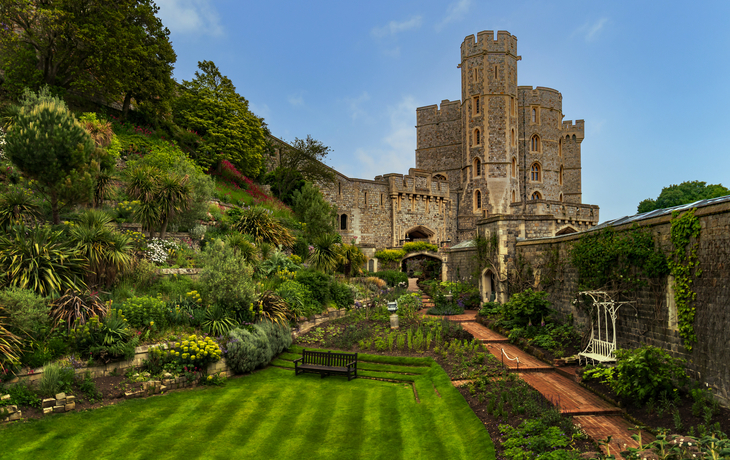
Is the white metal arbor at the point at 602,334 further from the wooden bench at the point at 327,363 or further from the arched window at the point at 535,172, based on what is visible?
the arched window at the point at 535,172

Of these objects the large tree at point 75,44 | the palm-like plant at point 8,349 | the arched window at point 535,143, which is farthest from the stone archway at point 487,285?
the arched window at point 535,143

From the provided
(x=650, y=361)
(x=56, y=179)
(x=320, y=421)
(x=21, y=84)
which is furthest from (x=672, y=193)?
(x=21, y=84)

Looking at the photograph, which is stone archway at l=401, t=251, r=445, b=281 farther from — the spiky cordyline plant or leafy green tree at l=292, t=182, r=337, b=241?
the spiky cordyline plant

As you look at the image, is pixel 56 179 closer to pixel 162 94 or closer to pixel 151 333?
pixel 151 333

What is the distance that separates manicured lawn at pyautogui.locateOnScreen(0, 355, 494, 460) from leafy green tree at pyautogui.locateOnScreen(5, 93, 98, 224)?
6.49 metres

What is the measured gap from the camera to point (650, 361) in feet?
20.6

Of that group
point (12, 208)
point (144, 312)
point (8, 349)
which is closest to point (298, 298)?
point (144, 312)

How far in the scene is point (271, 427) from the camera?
6.53 meters

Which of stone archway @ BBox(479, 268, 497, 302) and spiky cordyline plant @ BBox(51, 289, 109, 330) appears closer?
spiky cordyline plant @ BBox(51, 289, 109, 330)

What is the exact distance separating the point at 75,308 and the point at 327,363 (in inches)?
208

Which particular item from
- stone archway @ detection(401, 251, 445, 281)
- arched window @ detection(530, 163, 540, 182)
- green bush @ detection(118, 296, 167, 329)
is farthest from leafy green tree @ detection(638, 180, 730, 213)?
green bush @ detection(118, 296, 167, 329)

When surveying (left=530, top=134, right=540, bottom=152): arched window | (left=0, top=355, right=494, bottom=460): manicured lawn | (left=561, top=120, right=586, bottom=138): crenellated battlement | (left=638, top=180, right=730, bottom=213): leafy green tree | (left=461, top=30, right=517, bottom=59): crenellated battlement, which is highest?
(left=461, top=30, right=517, bottom=59): crenellated battlement

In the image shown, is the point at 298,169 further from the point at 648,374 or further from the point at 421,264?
the point at 648,374

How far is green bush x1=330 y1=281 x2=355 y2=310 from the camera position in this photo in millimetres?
14594
